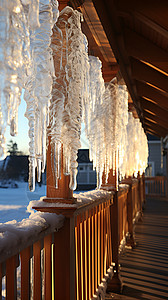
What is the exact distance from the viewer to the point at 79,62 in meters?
1.40

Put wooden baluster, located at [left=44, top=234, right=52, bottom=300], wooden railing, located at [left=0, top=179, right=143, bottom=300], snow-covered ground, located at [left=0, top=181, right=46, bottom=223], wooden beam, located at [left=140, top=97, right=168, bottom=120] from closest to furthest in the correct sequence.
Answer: wooden railing, located at [left=0, top=179, right=143, bottom=300]
snow-covered ground, located at [left=0, top=181, right=46, bottom=223]
wooden baluster, located at [left=44, top=234, right=52, bottom=300]
wooden beam, located at [left=140, top=97, right=168, bottom=120]

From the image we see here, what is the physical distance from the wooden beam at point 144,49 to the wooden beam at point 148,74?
76 centimetres

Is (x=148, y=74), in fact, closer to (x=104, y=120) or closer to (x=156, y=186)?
(x=104, y=120)

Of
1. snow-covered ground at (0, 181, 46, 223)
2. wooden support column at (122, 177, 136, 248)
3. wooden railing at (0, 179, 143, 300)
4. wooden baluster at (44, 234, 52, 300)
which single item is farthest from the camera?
wooden support column at (122, 177, 136, 248)

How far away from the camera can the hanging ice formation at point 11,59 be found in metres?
0.60

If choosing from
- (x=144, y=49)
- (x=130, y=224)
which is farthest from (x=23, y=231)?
(x=130, y=224)

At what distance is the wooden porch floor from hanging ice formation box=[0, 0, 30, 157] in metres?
2.60

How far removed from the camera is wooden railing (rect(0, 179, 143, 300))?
1.19 metres

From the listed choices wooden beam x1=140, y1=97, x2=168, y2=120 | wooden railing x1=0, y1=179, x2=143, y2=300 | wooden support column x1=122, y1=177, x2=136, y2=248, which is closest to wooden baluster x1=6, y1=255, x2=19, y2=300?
wooden railing x1=0, y1=179, x2=143, y2=300

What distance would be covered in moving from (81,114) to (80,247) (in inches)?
39.7

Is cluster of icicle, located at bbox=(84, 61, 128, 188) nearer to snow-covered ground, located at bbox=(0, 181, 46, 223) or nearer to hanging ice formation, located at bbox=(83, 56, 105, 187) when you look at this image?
hanging ice formation, located at bbox=(83, 56, 105, 187)

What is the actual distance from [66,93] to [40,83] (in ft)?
1.49

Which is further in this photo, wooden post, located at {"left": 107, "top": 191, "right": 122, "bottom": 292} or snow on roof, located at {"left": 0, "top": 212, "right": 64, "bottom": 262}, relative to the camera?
wooden post, located at {"left": 107, "top": 191, "right": 122, "bottom": 292}

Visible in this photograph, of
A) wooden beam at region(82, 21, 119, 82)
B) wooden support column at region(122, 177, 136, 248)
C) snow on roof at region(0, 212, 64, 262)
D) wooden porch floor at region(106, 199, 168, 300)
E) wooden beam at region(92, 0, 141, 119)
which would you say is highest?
wooden beam at region(92, 0, 141, 119)
